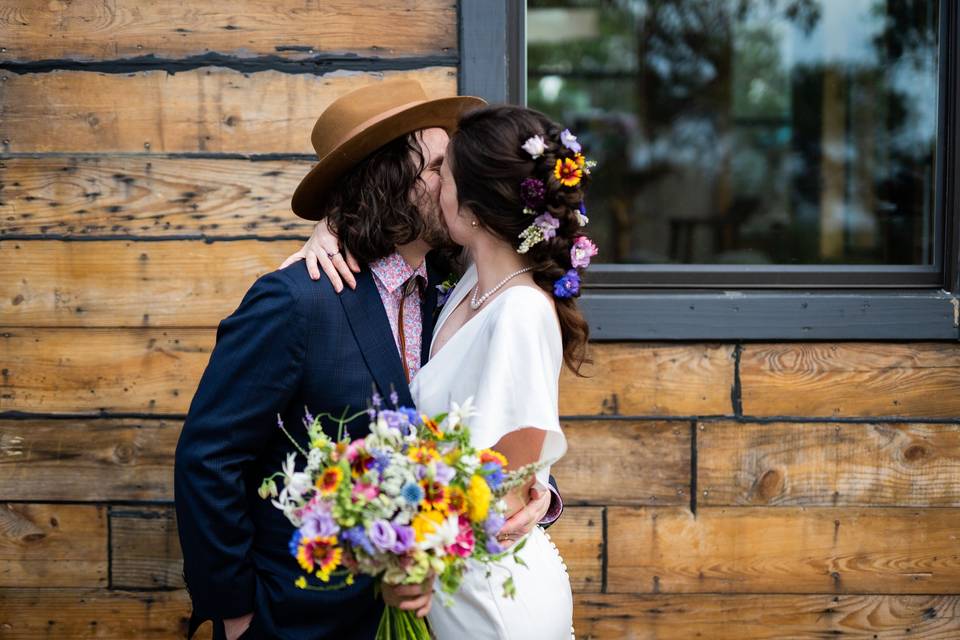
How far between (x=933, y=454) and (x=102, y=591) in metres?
2.59

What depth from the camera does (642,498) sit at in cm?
269

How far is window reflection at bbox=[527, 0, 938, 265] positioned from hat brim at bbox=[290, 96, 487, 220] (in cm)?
123

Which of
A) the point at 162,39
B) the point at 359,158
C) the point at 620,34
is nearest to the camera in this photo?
the point at 359,158

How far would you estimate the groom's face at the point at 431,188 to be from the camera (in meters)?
1.99

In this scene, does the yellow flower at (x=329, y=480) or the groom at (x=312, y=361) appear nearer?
the yellow flower at (x=329, y=480)

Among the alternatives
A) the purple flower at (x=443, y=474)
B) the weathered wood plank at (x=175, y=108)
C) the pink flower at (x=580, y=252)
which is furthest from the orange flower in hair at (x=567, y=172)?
the weathered wood plank at (x=175, y=108)

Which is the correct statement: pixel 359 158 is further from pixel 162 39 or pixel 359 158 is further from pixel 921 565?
pixel 921 565

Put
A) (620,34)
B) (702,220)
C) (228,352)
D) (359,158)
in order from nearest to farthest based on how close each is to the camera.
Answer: (228,352) → (359,158) → (702,220) → (620,34)

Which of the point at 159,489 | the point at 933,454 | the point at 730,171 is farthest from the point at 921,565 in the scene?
the point at 730,171

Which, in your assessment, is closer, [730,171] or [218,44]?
[218,44]

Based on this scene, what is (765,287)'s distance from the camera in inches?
110

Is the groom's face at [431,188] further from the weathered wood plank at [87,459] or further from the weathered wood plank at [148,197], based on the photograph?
the weathered wood plank at [87,459]

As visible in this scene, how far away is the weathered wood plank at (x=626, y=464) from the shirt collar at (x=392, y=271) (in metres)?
0.93

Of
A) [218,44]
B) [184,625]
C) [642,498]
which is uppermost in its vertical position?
[218,44]
